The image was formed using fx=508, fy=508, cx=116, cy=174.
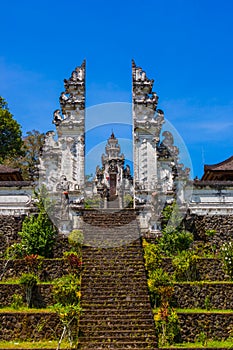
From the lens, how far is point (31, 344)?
14.4 meters

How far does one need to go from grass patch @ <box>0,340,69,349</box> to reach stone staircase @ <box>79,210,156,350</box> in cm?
78

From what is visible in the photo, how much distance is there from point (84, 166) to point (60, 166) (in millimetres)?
1170

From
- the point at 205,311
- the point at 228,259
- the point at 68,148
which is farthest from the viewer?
the point at 68,148

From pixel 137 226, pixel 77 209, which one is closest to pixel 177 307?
pixel 137 226

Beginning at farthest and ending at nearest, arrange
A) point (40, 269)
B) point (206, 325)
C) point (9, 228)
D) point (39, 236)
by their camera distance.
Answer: point (9, 228) < point (39, 236) < point (40, 269) < point (206, 325)

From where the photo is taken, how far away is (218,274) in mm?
17891

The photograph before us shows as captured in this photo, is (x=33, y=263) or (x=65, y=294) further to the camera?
(x=33, y=263)

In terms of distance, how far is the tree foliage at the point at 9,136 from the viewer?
1449 inches

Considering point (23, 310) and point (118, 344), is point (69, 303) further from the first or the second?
point (118, 344)

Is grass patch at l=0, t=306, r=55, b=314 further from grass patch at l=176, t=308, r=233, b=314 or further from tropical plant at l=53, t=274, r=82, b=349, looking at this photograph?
grass patch at l=176, t=308, r=233, b=314

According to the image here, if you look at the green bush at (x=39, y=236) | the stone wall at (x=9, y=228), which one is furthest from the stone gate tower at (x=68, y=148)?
the green bush at (x=39, y=236)

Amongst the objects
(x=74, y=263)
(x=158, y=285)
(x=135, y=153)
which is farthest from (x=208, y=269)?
(x=135, y=153)

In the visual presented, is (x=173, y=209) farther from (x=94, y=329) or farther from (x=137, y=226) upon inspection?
(x=94, y=329)

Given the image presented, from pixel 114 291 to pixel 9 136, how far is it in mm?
23443
